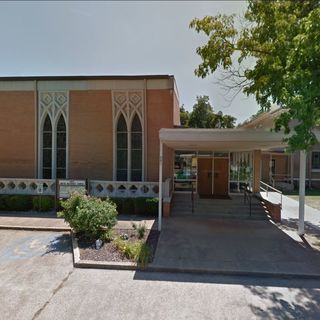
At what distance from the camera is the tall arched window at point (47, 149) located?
14172mm

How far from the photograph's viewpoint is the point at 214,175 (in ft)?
54.7

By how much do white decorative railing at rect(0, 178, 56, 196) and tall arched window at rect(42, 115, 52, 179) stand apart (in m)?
0.98

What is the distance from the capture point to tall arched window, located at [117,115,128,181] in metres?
13.7

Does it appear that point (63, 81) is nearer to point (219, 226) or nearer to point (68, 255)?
point (68, 255)

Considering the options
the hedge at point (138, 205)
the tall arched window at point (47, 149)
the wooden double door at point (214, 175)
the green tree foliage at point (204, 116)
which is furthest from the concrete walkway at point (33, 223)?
the green tree foliage at point (204, 116)

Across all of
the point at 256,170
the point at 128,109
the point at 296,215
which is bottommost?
the point at 296,215

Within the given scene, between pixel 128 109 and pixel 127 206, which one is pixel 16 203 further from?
pixel 128 109

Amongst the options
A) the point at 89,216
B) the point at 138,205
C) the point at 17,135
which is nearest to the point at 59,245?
the point at 89,216

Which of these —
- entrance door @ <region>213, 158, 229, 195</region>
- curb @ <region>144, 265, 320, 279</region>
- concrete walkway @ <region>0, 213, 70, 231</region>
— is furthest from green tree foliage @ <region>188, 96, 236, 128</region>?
curb @ <region>144, 265, 320, 279</region>

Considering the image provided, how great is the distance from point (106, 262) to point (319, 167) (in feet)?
85.9

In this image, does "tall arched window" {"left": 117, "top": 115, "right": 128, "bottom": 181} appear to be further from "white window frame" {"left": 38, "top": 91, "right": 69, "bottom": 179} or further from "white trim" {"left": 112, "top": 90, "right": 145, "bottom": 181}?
"white window frame" {"left": 38, "top": 91, "right": 69, "bottom": 179}

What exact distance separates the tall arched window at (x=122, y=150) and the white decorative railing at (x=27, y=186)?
10.3 feet

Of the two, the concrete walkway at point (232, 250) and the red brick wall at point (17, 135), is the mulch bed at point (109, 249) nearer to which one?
the concrete walkway at point (232, 250)

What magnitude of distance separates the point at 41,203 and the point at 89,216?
543 centimetres
